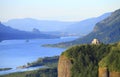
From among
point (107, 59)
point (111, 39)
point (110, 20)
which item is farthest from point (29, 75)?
point (110, 20)

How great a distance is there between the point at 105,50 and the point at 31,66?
60.1 metres

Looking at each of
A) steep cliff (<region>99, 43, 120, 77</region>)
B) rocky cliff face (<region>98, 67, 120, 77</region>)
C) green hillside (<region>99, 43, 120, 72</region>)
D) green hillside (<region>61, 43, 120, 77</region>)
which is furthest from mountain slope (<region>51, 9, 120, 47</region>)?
rocky cliff face (<region>98, 67, 120, 77</region>)

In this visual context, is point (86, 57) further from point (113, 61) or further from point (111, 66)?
point (111, 66)

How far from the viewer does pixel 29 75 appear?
2911 inches

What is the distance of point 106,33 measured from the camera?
173 metres

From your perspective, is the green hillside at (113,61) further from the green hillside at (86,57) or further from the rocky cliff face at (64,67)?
the rocky cliff face at (64,67)

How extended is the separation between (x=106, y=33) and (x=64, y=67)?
459ft

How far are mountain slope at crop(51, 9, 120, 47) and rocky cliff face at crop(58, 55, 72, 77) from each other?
120 meters

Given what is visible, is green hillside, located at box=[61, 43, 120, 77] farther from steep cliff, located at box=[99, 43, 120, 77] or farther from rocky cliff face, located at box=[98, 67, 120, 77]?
rocky cliff face, located at box=[98, 67, 120, 77]

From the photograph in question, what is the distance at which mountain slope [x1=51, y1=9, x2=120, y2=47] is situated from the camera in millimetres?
161625

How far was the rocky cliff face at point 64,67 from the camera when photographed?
33.4 meters

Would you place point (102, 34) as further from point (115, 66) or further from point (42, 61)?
point (115, 66)

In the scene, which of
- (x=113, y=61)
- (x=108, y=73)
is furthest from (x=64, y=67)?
(x=108, y=73)

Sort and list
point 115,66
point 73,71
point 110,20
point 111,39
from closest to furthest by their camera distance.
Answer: point 115,66 → point 73,71 → point 111,39 → point 110,20
